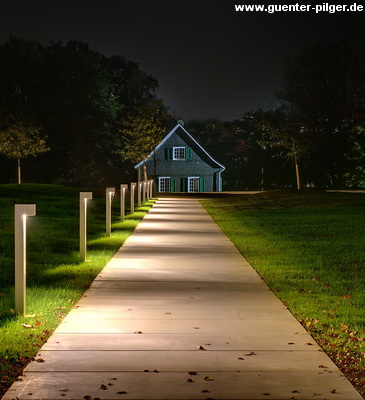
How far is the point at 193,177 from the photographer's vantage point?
77750 millimetres

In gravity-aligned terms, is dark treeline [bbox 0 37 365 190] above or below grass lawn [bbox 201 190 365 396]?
above

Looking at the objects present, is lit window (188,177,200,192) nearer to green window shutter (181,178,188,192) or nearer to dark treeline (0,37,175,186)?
green window shutter (181,178,188,192)

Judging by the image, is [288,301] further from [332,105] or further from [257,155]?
[257,155]

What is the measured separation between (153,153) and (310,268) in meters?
60.9

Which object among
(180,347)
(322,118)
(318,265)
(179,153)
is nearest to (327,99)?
(322,118)

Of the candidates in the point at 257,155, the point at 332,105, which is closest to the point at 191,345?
the point at 332,105

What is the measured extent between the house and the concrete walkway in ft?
208

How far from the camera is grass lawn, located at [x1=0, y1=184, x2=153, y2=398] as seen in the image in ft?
27.3

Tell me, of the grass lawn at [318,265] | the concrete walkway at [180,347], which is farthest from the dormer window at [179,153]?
the concrete walkway at [180,347]

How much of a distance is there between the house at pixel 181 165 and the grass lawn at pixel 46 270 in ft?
138

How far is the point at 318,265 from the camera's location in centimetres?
1592

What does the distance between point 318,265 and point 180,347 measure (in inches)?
330

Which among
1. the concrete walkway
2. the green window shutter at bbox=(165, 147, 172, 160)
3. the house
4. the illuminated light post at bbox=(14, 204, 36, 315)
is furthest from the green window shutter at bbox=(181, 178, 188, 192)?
the illuminated light post at bbox=(14, 204, 36, 315)

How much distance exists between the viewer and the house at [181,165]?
77000 mm
